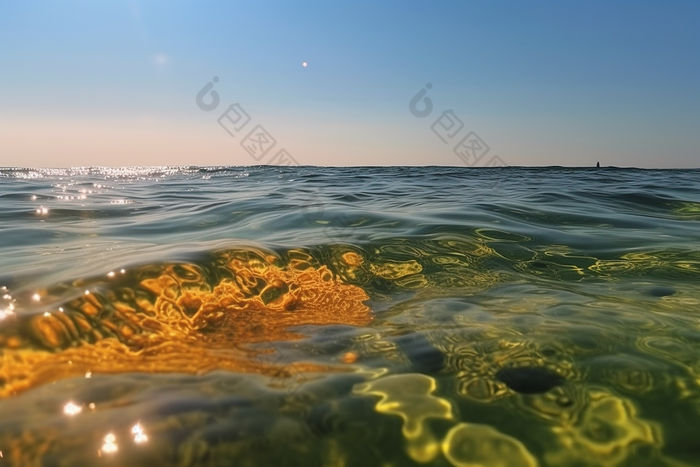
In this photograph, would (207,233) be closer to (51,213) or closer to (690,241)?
(51,213)

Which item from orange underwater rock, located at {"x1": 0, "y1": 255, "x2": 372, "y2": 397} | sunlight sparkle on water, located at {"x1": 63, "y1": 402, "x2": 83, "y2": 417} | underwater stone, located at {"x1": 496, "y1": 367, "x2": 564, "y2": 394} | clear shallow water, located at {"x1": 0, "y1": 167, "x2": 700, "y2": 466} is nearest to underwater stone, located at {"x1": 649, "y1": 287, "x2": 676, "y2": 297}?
clear shallow water, located at {"x1": 0, "y1": 167, "x2": 700, "y2": 466}

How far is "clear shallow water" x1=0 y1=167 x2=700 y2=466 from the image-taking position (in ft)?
3.88

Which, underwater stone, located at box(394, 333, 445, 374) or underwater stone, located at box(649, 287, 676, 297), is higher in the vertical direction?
underwater stone, located at box(394, 333, 445, 374)

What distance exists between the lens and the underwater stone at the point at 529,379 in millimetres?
1472

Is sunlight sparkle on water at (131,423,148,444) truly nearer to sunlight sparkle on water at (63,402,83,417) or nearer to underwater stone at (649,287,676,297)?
sunlight sparkle on water at (63,402,83,417)

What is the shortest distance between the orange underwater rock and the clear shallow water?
0.01m

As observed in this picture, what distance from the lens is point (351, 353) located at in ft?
6.01

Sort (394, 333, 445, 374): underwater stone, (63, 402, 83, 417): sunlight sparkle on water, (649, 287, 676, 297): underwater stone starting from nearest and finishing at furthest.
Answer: (63, 402, 83, 417): sunlight sparkle on water
(394, 333, 445, 374): underwater stone
(649, 287, 676, 297): underwater stone

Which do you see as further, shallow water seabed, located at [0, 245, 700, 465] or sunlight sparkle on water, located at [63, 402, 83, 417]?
sunlight sparkle on water, located at [63, 402, 83, 417]

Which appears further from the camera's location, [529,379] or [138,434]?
[529,379]

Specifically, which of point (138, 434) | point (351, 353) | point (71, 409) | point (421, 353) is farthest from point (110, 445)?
point (421, 353)

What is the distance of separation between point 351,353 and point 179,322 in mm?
997

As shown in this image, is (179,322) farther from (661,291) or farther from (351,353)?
(661,291)

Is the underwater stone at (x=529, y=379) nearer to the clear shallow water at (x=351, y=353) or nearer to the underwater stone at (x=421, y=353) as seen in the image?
the clear shallow water at (x=351, y=353)
